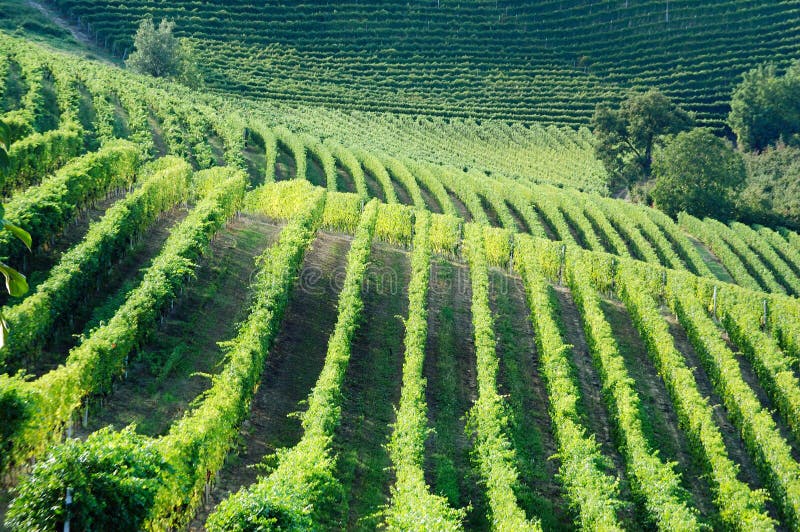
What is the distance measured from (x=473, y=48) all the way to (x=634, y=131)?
126ft

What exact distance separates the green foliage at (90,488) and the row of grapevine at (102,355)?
200cm

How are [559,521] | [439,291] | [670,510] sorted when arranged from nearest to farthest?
[670,510] → [559,521] → [439,291]

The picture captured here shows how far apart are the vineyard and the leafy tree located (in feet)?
120

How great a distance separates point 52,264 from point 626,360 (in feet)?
72.6

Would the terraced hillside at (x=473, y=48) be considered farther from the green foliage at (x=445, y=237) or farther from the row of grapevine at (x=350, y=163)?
the green foliage at (x=445, y=237)

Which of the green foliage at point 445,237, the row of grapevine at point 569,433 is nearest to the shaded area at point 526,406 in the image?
the row of grapevine at point 569,433

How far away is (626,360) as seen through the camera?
2877 cm

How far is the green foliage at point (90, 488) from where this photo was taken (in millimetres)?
12984

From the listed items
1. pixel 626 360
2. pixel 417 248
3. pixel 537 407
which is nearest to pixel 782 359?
pixel 626 360

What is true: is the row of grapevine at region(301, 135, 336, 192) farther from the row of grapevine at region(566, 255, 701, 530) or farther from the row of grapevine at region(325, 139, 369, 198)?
the row of grapevine at region(566, 255, 701, 530)

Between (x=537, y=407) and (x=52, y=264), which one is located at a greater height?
(x=52, y=264)

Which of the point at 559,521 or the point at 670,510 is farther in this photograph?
the point at 559,521

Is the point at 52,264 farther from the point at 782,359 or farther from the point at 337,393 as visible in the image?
the point at 782,359

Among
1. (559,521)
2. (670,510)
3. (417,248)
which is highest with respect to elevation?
(417,248)
